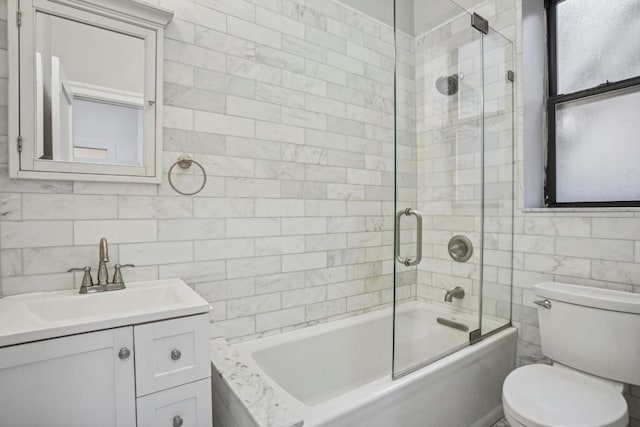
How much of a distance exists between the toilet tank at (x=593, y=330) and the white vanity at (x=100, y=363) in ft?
6.00

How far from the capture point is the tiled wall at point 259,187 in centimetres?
148

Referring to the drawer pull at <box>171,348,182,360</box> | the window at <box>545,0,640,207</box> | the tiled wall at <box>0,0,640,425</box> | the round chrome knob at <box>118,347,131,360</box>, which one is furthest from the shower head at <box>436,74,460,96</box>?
the round chrome knob at <box>118,347,131,360</box>

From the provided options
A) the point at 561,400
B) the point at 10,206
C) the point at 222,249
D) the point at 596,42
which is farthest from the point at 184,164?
the point at 596,42

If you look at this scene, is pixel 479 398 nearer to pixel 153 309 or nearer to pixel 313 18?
pixel 153 309

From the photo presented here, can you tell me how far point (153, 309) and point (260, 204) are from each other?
2.95 feet

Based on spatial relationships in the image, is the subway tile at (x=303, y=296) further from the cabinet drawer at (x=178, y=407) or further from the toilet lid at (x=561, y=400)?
the toilet lid at (x=561, y=400)

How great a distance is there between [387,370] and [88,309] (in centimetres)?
187

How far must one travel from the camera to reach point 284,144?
6.70ft

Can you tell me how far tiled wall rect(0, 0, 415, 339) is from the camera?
4.84 ft

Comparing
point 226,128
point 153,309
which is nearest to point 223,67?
point 226,128

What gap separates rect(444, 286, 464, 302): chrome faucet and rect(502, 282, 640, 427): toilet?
431 mm

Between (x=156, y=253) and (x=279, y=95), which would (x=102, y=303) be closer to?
(x=156, y=253)

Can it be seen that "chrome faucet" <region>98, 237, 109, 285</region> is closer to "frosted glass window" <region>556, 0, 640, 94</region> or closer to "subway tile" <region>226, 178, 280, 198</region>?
"subway tile" <region>226, 178, 280, 198</region>

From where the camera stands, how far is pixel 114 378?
110 centimetres
